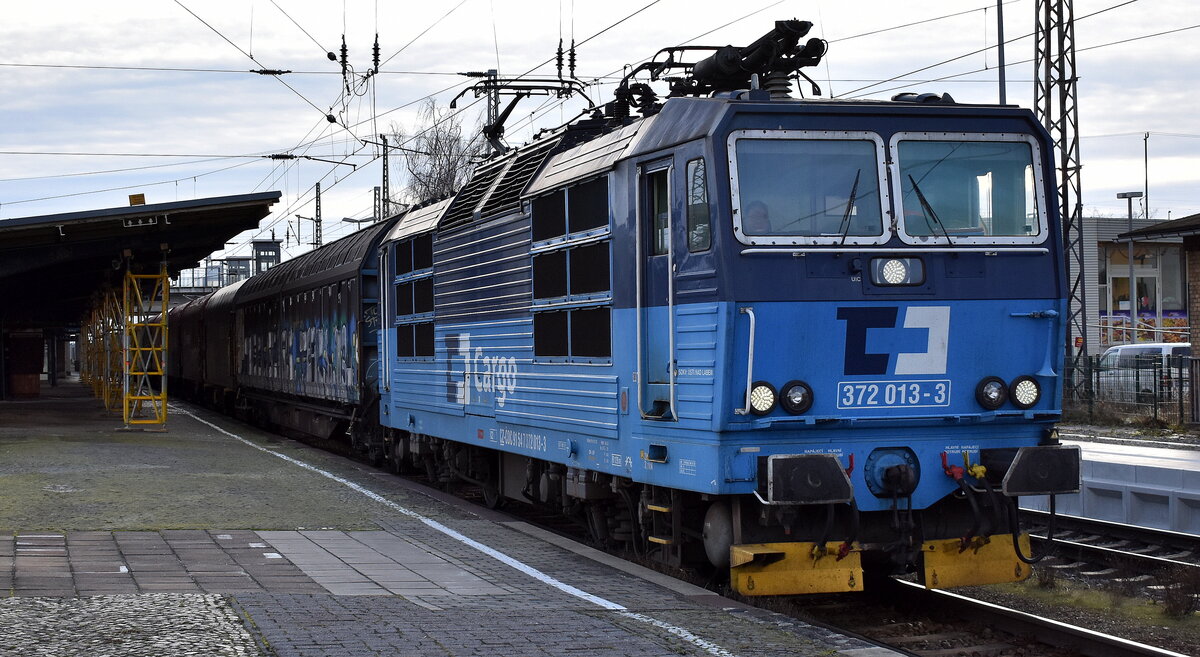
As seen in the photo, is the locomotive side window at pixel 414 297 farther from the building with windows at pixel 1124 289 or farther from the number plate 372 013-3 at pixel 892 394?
the building with windows at pixel 1124 289

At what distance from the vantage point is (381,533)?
11.0m

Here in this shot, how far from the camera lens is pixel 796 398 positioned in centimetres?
817

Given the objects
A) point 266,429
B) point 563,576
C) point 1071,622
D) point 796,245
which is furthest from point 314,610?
point 266,429

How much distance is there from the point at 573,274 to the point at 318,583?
123 inches

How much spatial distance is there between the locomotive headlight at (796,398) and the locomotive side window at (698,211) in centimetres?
103

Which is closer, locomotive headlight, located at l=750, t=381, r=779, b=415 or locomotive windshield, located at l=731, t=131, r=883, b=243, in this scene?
locomotive headlight, located at l=750, t=381, r=779, b=415

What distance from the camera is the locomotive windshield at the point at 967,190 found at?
855 cm

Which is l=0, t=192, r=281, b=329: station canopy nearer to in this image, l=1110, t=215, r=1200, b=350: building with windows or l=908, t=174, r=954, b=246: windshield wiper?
l=908, t=174, r=954, b=246: windshield wiper

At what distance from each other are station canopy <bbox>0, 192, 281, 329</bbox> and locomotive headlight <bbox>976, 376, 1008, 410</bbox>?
1657 cm

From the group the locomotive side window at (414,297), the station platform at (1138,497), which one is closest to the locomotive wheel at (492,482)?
the locomotive side window at (414,297)

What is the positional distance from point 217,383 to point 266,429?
630cm

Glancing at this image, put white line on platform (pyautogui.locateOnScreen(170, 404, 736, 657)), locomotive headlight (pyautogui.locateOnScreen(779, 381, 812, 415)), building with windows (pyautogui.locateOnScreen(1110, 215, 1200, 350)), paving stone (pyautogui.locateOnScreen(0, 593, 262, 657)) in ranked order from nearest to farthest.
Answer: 1. paving stone (pyautogui.locateOnScreen(0, 593, 262, 657))
2. white line on platform (pyautogui.locateOnScreen(170, 404, 736, 657))
3. locomotive headlight (pyautogui.locateOnScreen(779, 381, 812, 415))
4. building with windows (pyautogui.locateOnScreen(1110, 215, 1200, 350))

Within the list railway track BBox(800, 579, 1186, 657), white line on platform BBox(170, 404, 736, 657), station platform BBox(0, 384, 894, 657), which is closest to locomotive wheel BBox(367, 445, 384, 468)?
white line on platform BBox(170, 404, 736, 657)

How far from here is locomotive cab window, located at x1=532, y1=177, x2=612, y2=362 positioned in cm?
962
